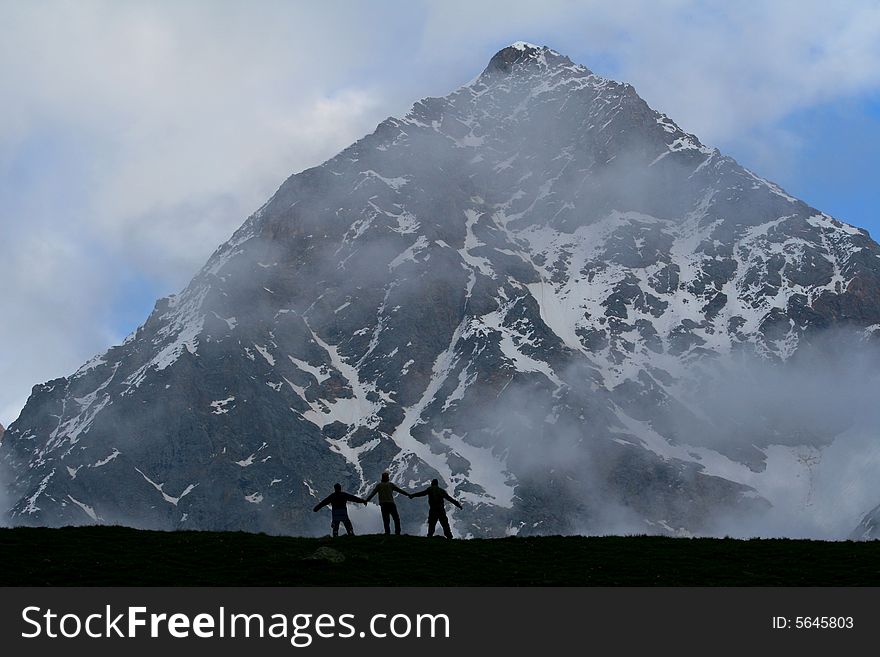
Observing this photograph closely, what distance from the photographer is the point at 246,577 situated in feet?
143

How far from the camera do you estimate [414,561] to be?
47.6m

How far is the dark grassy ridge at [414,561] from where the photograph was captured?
4328 cm

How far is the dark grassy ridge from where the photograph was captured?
142 feet
